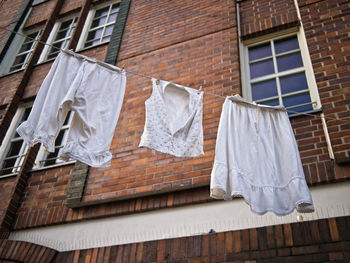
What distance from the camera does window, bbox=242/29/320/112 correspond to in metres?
5.10

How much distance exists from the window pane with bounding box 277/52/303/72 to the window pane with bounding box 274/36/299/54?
0.60 feet

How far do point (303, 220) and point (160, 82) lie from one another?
7.61ft

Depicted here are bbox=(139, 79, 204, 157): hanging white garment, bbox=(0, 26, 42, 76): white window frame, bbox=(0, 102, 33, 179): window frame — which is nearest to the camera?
bbox=(139, 79, 204, 157): hanging white garment

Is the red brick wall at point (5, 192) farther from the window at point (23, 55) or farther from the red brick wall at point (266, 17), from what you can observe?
the red brick wall at point (266, 17)

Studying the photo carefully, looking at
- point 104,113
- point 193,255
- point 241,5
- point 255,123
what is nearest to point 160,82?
point 104,113

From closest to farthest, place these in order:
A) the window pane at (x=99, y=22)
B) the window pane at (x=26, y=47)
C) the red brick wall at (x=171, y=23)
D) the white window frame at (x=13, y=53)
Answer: the red brick wall at (x=171, y=23), the window pane at (x=99, y=22), the white window frame at (x=13, y=53), the window pane at (x=26, y=47)

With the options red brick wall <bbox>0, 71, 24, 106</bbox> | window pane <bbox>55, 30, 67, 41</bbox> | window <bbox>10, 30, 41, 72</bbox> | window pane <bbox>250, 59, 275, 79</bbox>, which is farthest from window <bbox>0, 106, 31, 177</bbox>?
window pane <bbox>250, 59, 275, 79</bbox>

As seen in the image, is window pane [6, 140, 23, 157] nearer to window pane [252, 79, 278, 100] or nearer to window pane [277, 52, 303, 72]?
window pane [252, 79, 278, 100]

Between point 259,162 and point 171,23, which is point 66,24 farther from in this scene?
point 259,162

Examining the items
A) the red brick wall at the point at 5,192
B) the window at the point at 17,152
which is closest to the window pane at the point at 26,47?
the window at the point at 17,152

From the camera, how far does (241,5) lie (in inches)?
258

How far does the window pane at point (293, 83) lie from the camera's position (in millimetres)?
5234

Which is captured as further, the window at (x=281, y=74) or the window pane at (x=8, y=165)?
the window pane at (x=8, y=165)

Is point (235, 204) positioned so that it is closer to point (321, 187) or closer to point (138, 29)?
point (321, 187)
